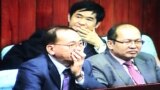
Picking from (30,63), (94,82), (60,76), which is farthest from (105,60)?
(30,63)

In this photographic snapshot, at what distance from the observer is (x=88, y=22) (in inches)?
92.6

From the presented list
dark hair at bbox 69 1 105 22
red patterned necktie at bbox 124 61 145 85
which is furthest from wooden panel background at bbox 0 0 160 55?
red patterned necktie at bbox 124 61 145 85

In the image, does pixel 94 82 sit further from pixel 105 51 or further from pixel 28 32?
pixel 28 32

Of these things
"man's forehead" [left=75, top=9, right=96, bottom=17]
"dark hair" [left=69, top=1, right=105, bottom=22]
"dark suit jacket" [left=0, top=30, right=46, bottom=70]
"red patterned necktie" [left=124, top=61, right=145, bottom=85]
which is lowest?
"red patterned necktie" [left=124, top=61, right=145, bottom=85]

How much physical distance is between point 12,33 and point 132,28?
0.74 meters

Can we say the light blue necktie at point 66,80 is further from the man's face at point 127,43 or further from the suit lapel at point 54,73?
the man's face at point 127,43

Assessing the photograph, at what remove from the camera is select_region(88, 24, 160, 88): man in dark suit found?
2346mm

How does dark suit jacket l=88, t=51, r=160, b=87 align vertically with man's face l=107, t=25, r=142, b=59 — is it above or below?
below

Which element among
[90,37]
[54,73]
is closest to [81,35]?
[90,37]

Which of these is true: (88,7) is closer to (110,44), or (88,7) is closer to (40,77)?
(110,44)

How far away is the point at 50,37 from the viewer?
2.12 m

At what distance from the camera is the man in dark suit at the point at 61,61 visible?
2061 millimetres

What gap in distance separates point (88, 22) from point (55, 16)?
0.66 ft

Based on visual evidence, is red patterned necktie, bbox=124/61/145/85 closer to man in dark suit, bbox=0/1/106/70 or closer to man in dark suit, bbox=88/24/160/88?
man in dark suit, bbox=88/24/160/88
